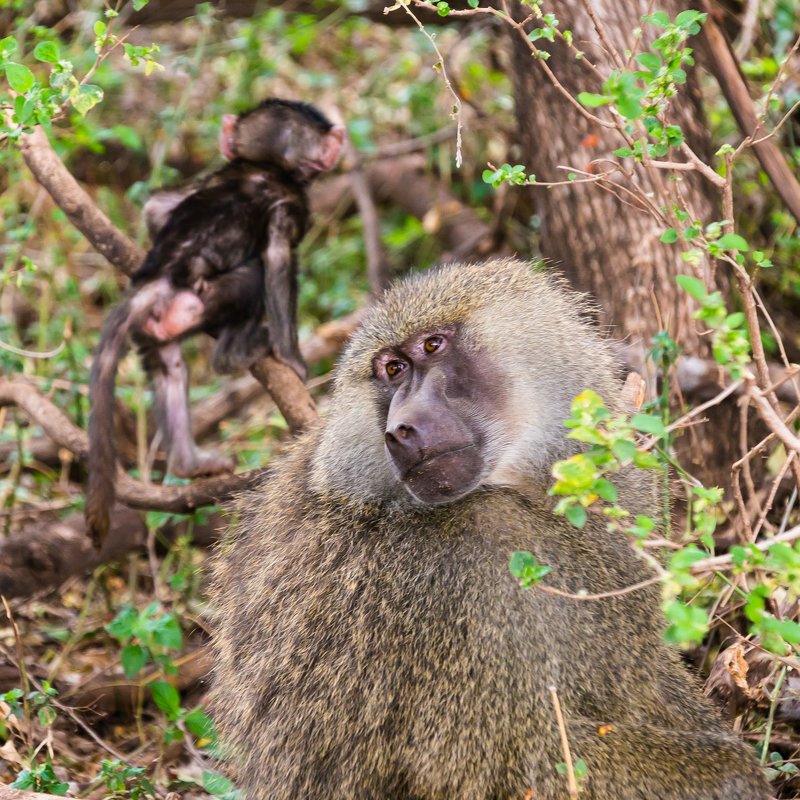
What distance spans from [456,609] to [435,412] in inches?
16.5

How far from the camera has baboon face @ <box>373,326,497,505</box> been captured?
212cm

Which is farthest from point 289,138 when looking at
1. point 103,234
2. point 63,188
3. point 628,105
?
point 628,105

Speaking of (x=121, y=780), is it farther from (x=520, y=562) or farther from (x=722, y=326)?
(x=722, y=326)

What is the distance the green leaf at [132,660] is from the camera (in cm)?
295

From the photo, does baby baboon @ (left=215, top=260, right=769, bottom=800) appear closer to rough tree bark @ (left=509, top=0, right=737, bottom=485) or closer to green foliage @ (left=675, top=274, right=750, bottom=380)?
green foliage @ (left=675, top=274, right=750, bottom=380)

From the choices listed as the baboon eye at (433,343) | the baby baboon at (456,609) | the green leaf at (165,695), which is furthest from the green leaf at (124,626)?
the baboon eye at (433,343)

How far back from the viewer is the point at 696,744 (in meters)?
→ 2.19

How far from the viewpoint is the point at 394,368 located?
7.64 feet

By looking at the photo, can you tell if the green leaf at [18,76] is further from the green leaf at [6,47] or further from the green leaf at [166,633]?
the green leaf at [166,633]

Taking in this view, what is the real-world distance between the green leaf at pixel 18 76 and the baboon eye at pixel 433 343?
1.20m

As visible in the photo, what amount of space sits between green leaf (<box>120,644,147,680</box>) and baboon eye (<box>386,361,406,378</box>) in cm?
127

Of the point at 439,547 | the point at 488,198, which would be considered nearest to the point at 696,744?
the point at 439,547

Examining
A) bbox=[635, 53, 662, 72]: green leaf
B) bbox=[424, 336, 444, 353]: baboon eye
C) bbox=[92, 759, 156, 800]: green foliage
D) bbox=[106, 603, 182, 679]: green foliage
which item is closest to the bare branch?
bbox=[106, 603, 182, 679]: green foliage

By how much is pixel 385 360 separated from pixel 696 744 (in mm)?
1087
